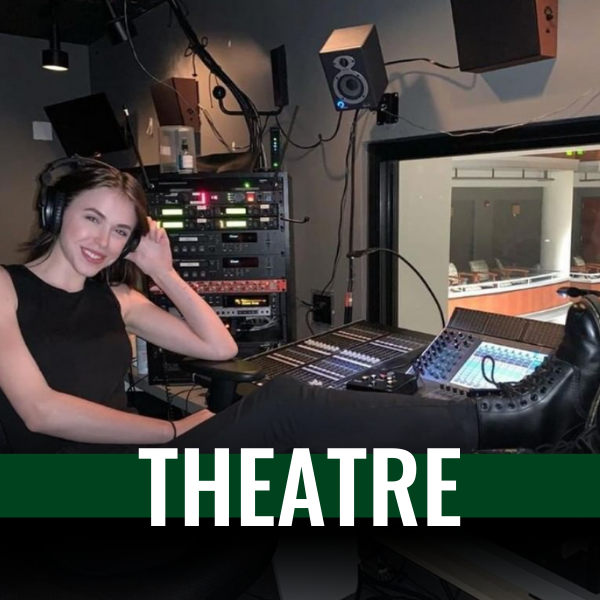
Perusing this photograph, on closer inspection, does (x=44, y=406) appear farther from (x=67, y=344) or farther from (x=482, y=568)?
(x=482, y=568)

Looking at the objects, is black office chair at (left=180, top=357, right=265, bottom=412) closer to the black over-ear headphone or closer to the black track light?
the black over-ear headphone

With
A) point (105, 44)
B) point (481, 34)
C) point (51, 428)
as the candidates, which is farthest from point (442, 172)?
point (105, 44)

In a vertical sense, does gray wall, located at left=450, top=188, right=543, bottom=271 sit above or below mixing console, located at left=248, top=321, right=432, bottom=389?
above

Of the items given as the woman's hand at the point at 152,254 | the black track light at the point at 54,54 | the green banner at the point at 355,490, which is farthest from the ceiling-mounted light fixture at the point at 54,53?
the green banner at the point at 355,490

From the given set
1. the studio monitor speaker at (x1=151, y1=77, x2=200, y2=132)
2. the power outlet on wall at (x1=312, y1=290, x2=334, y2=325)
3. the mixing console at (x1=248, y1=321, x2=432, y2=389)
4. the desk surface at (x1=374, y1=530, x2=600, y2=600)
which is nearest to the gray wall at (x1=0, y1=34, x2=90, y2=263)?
the studio monitor speaker at (x1=151, y1=77, x2=200, y2=132)

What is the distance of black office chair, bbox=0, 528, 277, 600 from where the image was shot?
104 centimetres

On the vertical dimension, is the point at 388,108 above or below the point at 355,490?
above

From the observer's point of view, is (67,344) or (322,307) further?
(322,307)

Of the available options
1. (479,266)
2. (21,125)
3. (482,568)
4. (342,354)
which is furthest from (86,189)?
(21,125)

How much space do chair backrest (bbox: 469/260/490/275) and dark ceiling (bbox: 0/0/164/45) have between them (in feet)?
6.73

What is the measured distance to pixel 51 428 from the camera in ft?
4.11

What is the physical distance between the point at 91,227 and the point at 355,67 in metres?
0.92

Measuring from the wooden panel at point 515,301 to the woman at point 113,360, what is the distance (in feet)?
4.14

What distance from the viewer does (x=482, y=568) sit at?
1.21 metres
